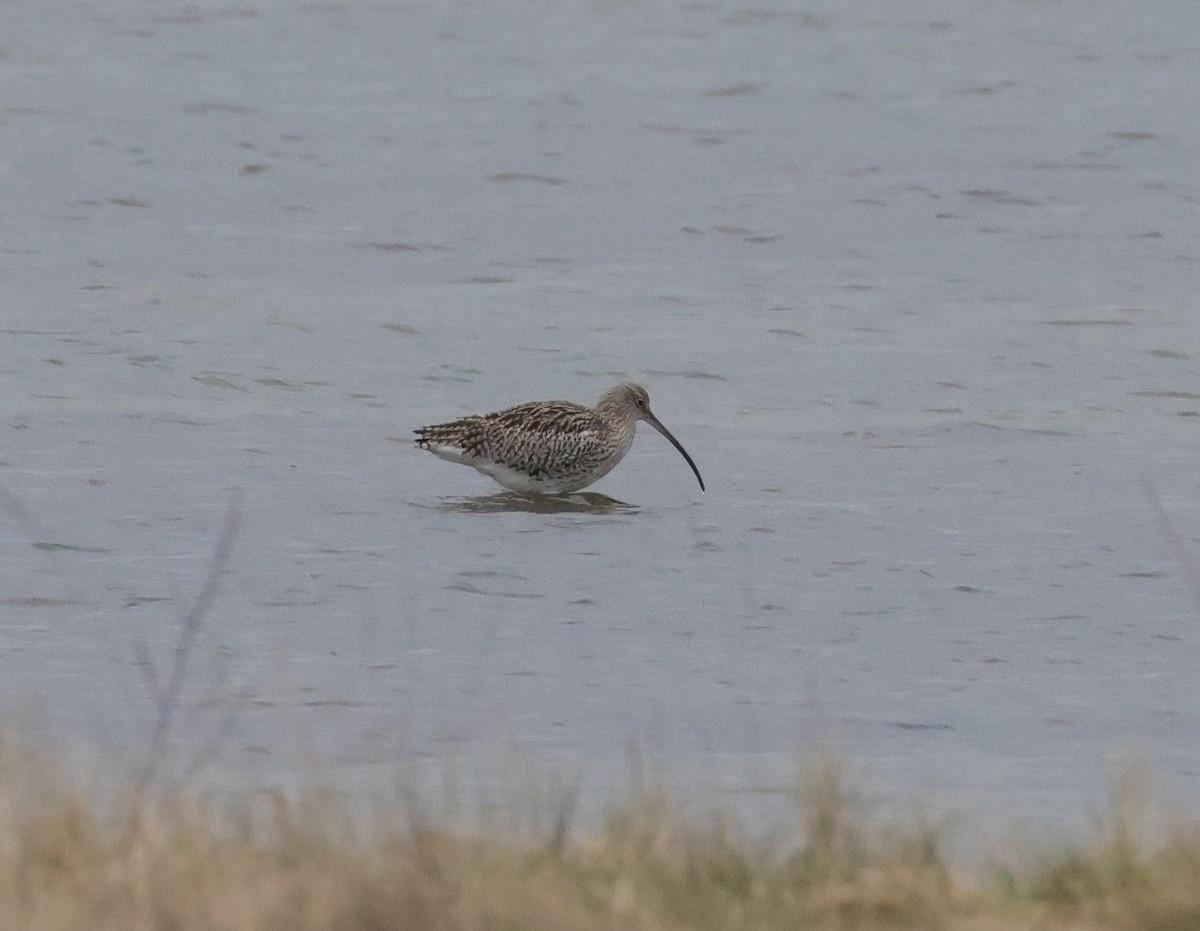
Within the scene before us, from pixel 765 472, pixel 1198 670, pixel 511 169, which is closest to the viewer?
pixel 1198 670

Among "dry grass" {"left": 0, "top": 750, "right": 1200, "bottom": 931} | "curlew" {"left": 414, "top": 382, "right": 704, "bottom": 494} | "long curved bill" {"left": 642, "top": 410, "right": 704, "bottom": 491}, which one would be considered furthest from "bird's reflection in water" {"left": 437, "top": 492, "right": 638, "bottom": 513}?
"dry grass" {"left": 0, "top": 750, "right": 1200, "bottom": 931}

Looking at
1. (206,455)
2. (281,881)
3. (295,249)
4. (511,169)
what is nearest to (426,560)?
(206,455)

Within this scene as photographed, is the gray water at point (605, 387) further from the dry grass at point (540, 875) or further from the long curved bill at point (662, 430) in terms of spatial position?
the dry grass at point (540, 875)

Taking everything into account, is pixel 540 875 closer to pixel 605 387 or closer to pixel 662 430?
pixel 662 430

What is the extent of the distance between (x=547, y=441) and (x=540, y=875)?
24.0ft

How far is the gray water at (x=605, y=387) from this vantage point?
7816 mm

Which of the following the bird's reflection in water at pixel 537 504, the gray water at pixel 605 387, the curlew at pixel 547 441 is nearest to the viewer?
the gray water at pixel 605 387

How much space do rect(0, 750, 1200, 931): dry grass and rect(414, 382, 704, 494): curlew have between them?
21.2ft

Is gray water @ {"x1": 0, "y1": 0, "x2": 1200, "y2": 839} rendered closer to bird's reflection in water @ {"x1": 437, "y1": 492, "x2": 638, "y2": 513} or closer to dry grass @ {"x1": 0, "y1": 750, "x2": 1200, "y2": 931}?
bird's reflection in water @ {"x1": 437, "y1": 492, "x2": 638, "y2": 513}

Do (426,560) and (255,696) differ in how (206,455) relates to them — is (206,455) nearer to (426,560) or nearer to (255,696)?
(426,560)

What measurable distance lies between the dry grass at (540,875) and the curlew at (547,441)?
21.2ft

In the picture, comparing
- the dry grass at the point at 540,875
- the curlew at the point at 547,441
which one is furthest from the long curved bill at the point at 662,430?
the dry grass at the point at 540,875

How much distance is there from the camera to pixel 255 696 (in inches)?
309

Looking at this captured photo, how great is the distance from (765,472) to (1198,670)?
360 centimetres
